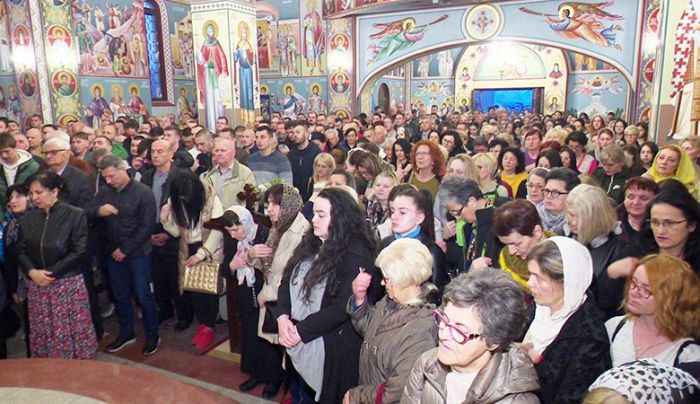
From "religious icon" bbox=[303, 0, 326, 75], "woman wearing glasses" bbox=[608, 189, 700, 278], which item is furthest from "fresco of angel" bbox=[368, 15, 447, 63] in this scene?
"woman wearing glasses" bbox=[608, 189, 700, 278]

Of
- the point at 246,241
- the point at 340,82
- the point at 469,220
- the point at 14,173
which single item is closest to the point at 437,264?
the point at 469,220

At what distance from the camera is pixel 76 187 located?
4.91m

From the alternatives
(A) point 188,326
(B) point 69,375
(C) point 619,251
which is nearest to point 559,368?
(C) point 619,251

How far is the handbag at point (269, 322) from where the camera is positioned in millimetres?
3431

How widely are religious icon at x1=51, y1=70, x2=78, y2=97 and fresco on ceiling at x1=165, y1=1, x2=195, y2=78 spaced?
433 cm

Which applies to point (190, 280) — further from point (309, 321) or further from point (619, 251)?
point (619, 251)

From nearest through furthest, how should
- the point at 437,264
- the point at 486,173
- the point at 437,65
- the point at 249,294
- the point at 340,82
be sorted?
the point at 437,264, the point at 249,294, the point at 486,173, the point at 340,82, the point at 437,65

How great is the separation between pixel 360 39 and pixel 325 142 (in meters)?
7.31

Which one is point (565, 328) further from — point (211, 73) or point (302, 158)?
point (211, 73)

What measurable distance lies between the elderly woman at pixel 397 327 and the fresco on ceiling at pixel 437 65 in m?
24.2

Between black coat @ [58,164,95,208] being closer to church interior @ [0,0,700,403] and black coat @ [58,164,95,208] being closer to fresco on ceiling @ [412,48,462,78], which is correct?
church interior @ [0,0,700,403]

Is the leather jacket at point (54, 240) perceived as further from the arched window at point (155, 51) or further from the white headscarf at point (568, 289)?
the arched window at point (155, 51)

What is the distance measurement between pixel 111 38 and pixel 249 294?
1248 cm

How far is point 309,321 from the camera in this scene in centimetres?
296
